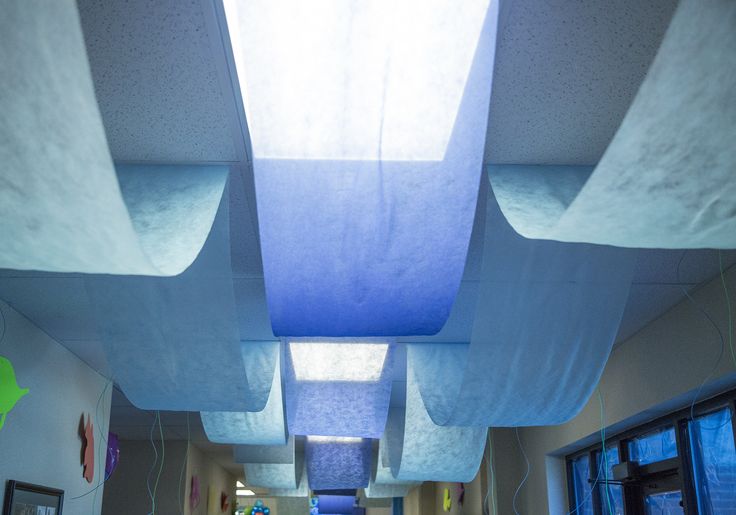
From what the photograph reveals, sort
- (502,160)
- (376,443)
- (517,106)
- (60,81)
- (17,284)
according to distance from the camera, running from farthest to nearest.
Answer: (376,443) < (17,284) < (502,160) < (517,106) < (60,81)

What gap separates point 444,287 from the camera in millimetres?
2691

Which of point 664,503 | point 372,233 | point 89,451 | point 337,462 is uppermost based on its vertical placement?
point 337,462

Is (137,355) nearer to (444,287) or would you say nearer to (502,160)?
(444,287)

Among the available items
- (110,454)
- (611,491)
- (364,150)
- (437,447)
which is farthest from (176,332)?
(110,454)

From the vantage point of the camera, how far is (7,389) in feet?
13.7

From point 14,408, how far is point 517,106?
3344 millimetres

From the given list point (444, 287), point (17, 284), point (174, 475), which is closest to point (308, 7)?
point (444, 287)

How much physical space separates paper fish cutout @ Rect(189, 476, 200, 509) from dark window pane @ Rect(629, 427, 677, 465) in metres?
6.20

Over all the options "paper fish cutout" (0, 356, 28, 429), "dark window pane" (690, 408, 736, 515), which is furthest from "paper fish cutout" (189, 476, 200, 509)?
"dark window pane" (690, 408, 736, 515)

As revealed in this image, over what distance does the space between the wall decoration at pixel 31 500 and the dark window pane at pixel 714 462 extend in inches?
148

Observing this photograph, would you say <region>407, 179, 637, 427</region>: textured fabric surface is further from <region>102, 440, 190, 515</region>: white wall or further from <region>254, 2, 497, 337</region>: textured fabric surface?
<region>102, 440, 190, 515</region>: white wall

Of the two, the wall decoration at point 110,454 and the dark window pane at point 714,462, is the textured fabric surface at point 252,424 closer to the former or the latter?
the wall decoration at point 110,454

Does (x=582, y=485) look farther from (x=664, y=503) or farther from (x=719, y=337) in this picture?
(x=719, y=337)

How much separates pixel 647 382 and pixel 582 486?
2116mm
